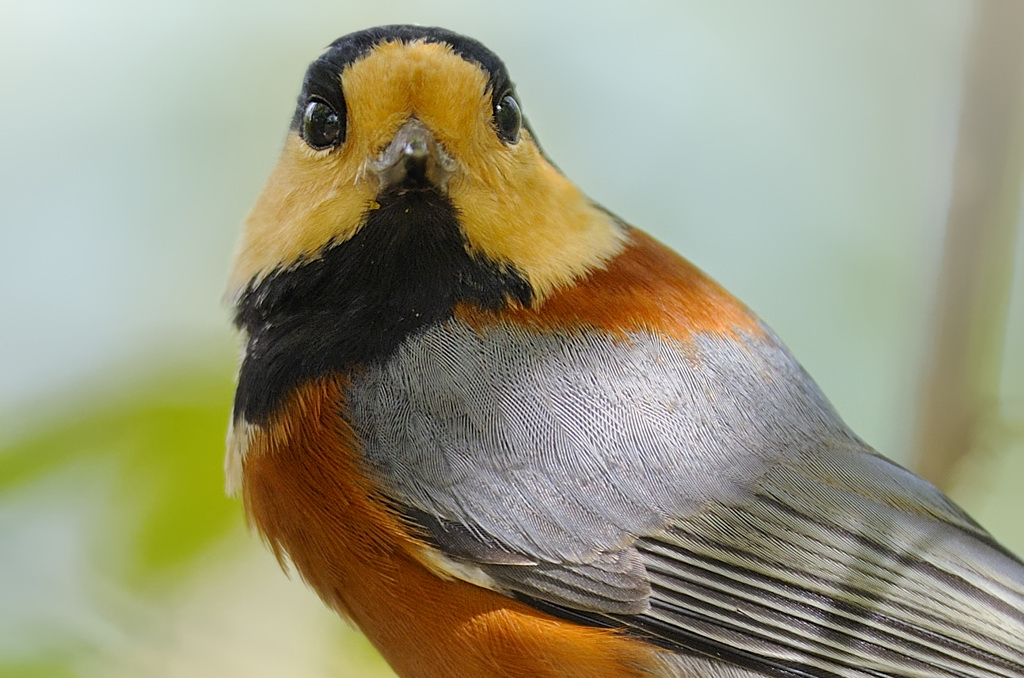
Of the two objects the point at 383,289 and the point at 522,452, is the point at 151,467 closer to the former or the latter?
the point at 383,289

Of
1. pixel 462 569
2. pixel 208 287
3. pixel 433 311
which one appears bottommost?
pixel 462 569

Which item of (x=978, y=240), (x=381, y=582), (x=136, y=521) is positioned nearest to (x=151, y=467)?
(x=136, y=521)

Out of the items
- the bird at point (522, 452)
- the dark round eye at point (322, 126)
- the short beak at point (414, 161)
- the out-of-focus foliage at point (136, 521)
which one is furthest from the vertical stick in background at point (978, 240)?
the out-of-focus foliage at point (136, 521)

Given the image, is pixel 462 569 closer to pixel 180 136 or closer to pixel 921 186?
pixel 180 136

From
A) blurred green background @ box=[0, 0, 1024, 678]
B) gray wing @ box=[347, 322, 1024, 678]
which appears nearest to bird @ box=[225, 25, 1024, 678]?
gray wing @ box=[347, 322, 1024, 678]

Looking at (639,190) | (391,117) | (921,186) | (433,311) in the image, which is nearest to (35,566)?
(433,311)

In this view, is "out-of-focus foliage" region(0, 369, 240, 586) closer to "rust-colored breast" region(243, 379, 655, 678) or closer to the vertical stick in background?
"rust-colored breast" region(243, 379, 655, 678)
